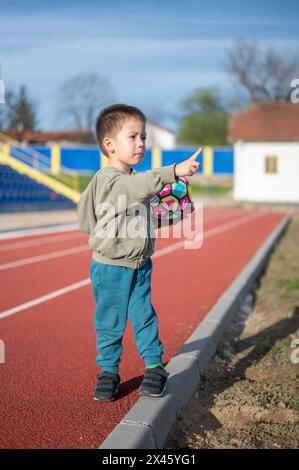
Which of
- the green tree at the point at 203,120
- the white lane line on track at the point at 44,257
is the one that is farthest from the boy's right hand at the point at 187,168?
the green tree at the point at 203,120

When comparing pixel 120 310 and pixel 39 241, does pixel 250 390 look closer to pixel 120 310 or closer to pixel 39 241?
pixel 120 310

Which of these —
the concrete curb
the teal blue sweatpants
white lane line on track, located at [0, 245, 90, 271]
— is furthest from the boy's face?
white lane line on track, located at [0, 245, 90, 271]

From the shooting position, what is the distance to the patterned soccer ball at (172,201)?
11.7 feet

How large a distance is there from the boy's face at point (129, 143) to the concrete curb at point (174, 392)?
1423 millimetres

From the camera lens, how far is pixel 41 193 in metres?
25.7

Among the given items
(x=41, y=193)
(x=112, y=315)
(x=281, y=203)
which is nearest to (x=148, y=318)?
(x=112, y=315)

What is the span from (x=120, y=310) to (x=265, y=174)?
30.3 m

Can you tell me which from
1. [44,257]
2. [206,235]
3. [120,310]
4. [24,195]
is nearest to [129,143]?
[120,310]

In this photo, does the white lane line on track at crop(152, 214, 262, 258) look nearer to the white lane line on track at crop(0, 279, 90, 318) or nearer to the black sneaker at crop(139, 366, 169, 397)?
the white lane line on track at crop(0, 279, 90, 318)

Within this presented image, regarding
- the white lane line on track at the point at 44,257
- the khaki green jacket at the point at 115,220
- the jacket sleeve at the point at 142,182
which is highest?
the jacket sleeve at the point at 142,182

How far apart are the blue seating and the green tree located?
48.6 meters

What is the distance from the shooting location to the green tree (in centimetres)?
7412

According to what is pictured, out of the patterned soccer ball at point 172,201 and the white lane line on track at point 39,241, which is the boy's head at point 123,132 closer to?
the patterned soccer ball at point 172,201

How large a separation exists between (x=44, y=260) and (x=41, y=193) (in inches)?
619
